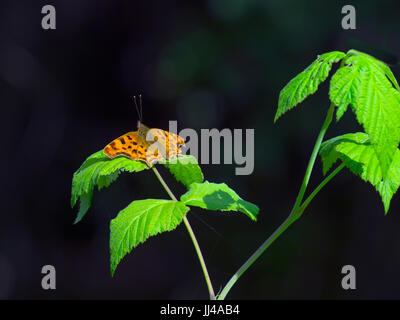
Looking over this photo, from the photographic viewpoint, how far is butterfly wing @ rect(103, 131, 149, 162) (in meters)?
0.87

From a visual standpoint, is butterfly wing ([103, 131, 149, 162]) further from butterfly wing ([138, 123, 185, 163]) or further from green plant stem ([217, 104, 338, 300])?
green plant stem ([217, 104, 338, 300])

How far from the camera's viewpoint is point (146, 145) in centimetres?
89

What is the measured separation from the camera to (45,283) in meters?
3.41

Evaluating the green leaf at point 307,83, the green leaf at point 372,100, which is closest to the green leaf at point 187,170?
the green leaf at point 307,83

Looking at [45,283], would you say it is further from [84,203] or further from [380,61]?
[380,61]

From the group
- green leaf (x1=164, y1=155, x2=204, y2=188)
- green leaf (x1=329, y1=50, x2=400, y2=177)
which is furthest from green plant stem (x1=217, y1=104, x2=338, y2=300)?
green leaf (x1=164, y1=155, x2=204, y2=188)

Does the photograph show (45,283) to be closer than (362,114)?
No

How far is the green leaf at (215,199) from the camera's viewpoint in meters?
0.78

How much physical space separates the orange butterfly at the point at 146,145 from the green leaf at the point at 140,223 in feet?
0.35

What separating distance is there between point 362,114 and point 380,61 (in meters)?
0.16

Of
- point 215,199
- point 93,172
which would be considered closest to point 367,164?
point 215,199

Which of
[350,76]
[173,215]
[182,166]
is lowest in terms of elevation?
[173,215]

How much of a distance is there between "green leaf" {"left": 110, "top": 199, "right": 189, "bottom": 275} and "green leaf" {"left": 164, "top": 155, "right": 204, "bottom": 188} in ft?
0.39

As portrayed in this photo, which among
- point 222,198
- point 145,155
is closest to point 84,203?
point 145,155
